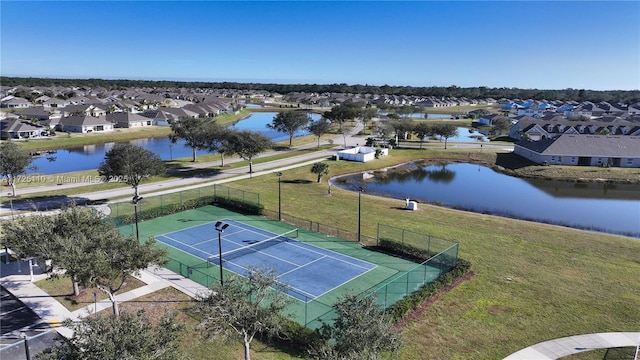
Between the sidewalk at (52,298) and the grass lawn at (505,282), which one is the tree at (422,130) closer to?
the grass lawn at (505,282)

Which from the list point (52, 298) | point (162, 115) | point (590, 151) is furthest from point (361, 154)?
point (162, 115)

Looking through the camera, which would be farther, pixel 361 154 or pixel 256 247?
pixel 361 154

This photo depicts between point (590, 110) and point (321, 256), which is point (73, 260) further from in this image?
point (590, 110)

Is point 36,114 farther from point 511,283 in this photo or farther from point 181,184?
point 511,283

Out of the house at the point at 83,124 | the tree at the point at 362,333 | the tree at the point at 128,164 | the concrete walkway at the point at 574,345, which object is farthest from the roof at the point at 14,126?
the concrete walkway at the point at 574,345

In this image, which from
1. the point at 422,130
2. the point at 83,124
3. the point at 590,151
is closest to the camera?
the point at 590,151

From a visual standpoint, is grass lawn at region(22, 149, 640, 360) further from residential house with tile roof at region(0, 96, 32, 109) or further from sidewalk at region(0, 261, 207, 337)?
residential house with tile roof at region(0, 96, 32, 109)
